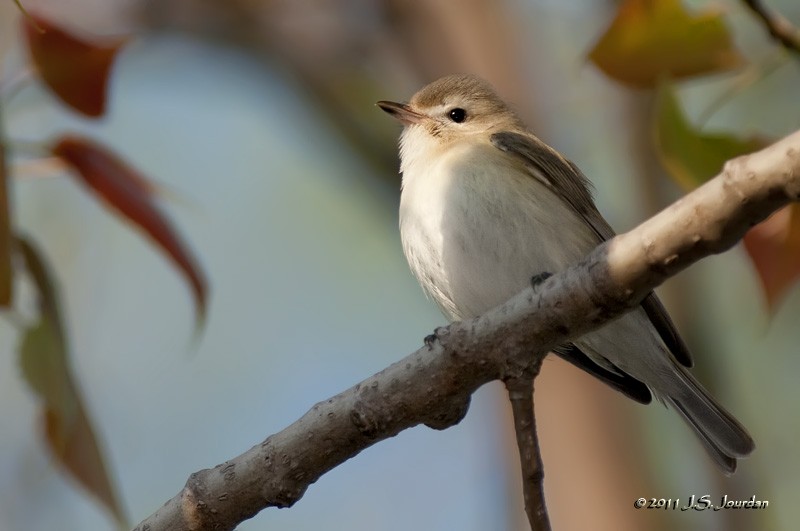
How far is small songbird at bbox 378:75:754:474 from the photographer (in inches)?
148

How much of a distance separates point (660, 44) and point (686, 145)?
301 mm

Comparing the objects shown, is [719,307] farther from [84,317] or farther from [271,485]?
[271,485]

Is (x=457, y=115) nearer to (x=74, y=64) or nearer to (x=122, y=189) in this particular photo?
(x=122, y=189)

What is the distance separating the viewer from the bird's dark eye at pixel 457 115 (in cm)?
473

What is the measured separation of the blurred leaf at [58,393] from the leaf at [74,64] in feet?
1.56

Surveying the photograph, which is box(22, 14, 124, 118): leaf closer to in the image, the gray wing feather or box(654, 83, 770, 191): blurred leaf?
box(654, 83, 770, 191): blurred leaf

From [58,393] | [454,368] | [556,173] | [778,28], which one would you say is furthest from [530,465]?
[556,173]

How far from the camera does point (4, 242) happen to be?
2.51 m

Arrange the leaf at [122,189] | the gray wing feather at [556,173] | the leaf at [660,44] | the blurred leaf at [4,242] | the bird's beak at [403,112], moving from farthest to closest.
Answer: the bird's beak at [403,112] → the gray wing feather at [556,173] → the leaf at [122,189] → the leaf at [660,44] → the blurred leaf at [4,242]

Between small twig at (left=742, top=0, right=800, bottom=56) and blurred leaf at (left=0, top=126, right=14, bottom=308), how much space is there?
6.56 ft

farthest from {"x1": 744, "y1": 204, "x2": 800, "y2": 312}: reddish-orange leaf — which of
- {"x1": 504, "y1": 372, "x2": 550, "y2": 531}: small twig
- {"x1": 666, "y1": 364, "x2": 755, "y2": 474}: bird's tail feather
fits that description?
{"x1": 666, "y1": 364, "x2": 755, "y2": 474}: bird's tail feather

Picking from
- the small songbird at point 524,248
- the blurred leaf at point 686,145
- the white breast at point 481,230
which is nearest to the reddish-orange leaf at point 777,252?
the blurred leaf at point 686,145

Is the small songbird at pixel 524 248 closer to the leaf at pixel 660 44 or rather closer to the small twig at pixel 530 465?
the leaf at pixel 660 44

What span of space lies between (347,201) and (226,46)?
6.27ft
